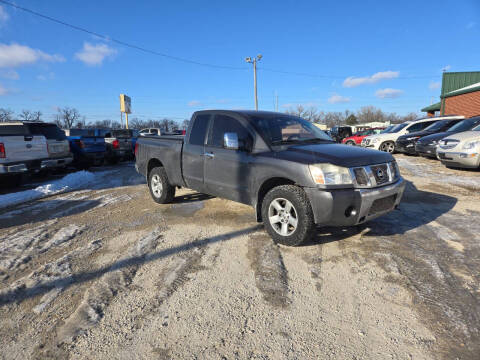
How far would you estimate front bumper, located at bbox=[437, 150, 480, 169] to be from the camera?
7.43 meters

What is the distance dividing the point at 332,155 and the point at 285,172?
0.59 metres

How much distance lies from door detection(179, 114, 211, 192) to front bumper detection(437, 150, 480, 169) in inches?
280

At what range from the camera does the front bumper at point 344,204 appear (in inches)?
121

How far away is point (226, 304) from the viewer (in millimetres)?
2445

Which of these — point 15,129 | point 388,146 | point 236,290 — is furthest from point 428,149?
point 15,129

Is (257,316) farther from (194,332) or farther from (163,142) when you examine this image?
(163,142)

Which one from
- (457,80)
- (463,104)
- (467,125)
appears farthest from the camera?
(457,80)

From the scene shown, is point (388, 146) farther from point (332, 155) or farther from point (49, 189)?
point (49, 189)

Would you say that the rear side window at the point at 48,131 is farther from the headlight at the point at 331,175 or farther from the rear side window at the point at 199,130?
the headlight at the point at 331,175

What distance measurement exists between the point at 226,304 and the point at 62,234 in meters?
3.00

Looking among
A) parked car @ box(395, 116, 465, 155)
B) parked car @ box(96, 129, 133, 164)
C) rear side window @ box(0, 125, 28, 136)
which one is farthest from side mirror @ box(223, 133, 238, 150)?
parked car @ box(395, 116, 465, 155)

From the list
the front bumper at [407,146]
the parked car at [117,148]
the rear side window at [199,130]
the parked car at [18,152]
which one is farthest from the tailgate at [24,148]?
the front bumper at [407,146]

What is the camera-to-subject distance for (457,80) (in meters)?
26.8

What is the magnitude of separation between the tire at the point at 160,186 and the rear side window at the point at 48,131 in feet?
15.5
